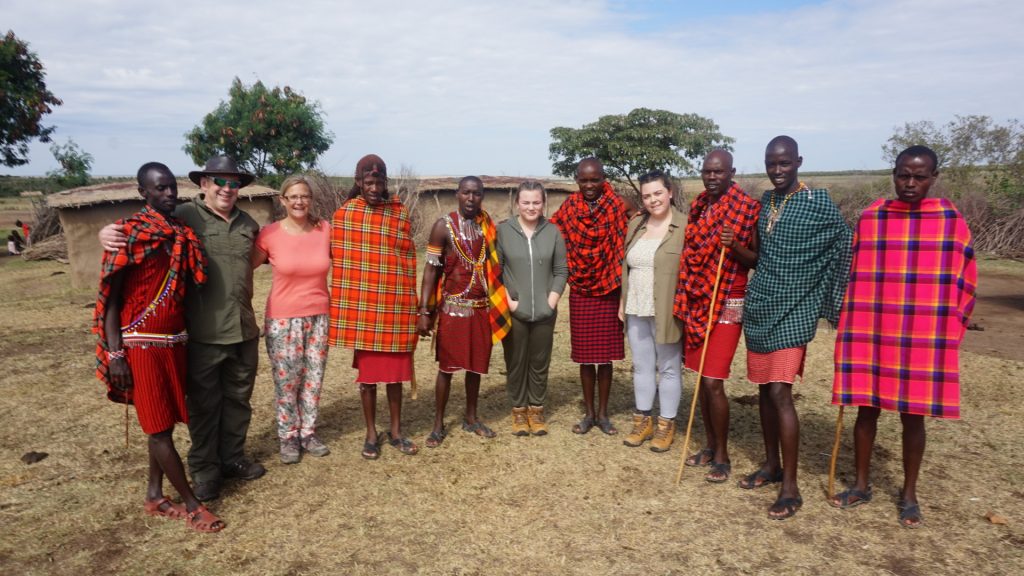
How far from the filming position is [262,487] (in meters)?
3.88

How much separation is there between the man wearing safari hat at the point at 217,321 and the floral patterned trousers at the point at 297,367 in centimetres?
22

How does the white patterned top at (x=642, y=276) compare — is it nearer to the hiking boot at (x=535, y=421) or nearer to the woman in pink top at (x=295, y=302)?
the hiking boot at (x=535, y=421)

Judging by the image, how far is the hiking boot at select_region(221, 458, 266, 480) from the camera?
3.95 metres

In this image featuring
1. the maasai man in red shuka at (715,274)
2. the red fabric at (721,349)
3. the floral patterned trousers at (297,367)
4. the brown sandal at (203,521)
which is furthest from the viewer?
the floral patterned trousers at (297,367)

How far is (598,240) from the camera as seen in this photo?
14.4ft

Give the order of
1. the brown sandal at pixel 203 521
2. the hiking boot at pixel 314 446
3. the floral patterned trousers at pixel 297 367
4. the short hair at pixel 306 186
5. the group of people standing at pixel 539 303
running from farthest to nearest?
the hiking boot at pixel 314 446 → the floral patterned trousers at pixel 297 367 → the short hair at pixel 306 186 → the brown sandal at pixel 203 521 → the group of people standing at pixel 539 303

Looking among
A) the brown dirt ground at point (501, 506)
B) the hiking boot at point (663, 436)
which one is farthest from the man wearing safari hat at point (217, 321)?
the hiking boot at point (663, 436)

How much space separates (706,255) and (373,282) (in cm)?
212

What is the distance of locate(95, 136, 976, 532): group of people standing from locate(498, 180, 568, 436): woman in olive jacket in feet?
0.05

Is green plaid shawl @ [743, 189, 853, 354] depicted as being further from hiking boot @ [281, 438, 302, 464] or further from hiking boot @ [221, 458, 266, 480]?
hiking boot @ [221, 458, 266, 480]

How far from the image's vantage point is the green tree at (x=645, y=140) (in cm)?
2453

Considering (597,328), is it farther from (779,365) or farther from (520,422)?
(779,365)

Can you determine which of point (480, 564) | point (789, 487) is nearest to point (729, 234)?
point (789, 487)

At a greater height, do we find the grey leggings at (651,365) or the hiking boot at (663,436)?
the grey leggings at (651,365)
